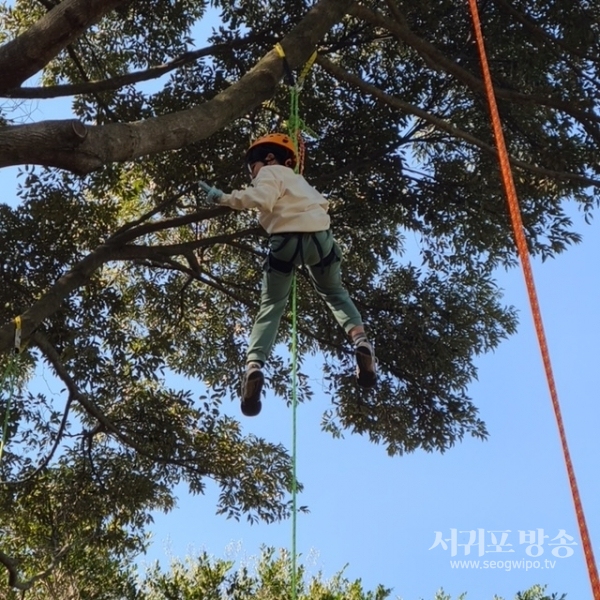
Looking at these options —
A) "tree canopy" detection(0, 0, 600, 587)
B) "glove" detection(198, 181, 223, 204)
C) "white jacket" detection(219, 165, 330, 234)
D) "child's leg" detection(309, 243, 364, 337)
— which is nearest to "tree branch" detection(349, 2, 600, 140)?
"tree canopy" detection(0, 0, 600, 587)

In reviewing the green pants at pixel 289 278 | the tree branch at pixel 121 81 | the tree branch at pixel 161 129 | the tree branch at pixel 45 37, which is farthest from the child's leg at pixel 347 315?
the tree branch at pixel 121 81

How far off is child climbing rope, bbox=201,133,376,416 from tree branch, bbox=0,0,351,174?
321 mm

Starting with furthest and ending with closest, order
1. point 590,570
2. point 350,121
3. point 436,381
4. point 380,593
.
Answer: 1. point 380,593
2. point 436,381
3. point 350,121
4. point 590,570

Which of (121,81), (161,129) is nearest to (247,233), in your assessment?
(121,81)

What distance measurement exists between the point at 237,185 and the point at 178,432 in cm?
228

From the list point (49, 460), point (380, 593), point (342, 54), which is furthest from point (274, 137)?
point (380, 593)

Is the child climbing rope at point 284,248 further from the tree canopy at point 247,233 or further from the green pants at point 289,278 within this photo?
the tree canopy at point 247,233

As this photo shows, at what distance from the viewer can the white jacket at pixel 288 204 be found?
4.84 meters

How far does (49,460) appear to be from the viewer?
28.3ft

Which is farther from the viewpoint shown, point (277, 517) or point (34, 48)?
point (277, 517)

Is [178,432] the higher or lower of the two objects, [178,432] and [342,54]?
the lower

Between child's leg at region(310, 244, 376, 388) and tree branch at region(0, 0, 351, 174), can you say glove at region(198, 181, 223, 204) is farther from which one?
child's leg at region(310, 244, 376, 388)

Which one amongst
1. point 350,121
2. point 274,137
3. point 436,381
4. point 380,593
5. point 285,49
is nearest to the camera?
point 274,137

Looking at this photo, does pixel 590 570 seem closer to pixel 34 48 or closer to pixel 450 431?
pixel 34 48
